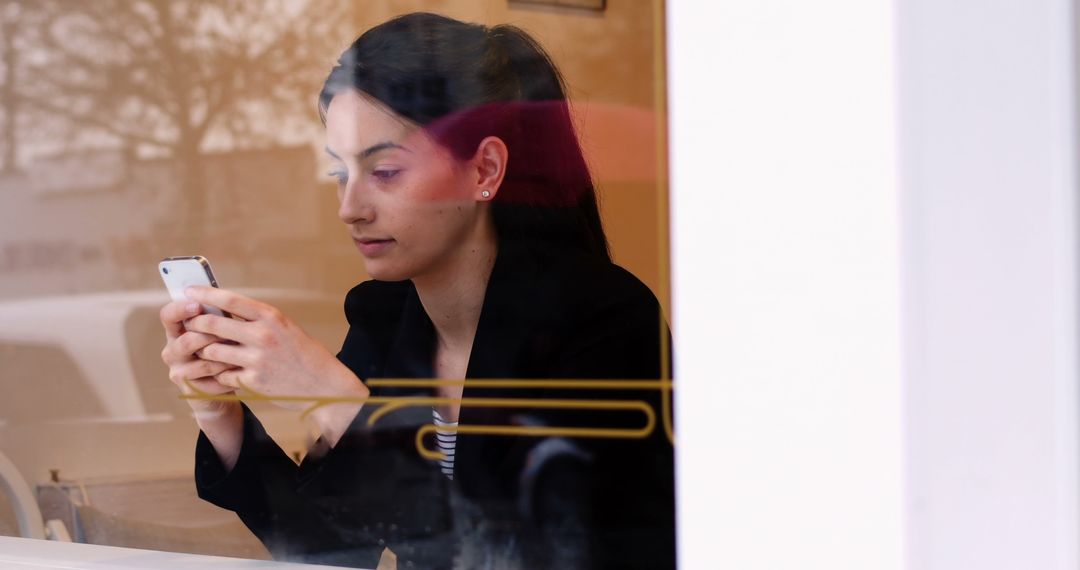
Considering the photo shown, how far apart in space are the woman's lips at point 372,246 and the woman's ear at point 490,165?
0.68 ft

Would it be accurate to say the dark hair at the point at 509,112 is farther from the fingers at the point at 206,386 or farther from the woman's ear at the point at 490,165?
the fingers at the point at 206,386

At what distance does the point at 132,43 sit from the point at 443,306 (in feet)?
3.18

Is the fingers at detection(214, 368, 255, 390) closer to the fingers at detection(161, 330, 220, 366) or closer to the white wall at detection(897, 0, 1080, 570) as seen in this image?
the fingers at detection(161, 330, 220, 366)

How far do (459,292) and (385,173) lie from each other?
22cm

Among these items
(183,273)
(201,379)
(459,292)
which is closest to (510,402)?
(459,292)

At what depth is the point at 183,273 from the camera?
196 cm

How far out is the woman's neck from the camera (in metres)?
1.57

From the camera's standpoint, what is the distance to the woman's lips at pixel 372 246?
1.68 meters

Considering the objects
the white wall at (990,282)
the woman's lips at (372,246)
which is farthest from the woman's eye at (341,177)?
the white wall at (990,282)

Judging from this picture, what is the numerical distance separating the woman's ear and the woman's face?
0.02m

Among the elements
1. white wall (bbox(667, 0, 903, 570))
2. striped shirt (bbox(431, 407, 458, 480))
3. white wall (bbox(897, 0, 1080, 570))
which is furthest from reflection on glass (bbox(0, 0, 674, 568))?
white wall (bbox(897, 0, 1080, 570))

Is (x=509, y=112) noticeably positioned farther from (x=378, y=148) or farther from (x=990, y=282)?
(x=990, y=282)

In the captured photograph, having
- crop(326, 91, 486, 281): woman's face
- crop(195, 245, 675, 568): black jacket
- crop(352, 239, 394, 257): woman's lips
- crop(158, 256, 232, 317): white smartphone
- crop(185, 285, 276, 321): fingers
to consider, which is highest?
crop(326, 91, 486, 281): woman's face

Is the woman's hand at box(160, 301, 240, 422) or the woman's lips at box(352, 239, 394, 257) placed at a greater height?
the woman's lips at box(352, 239, 394, 257)
